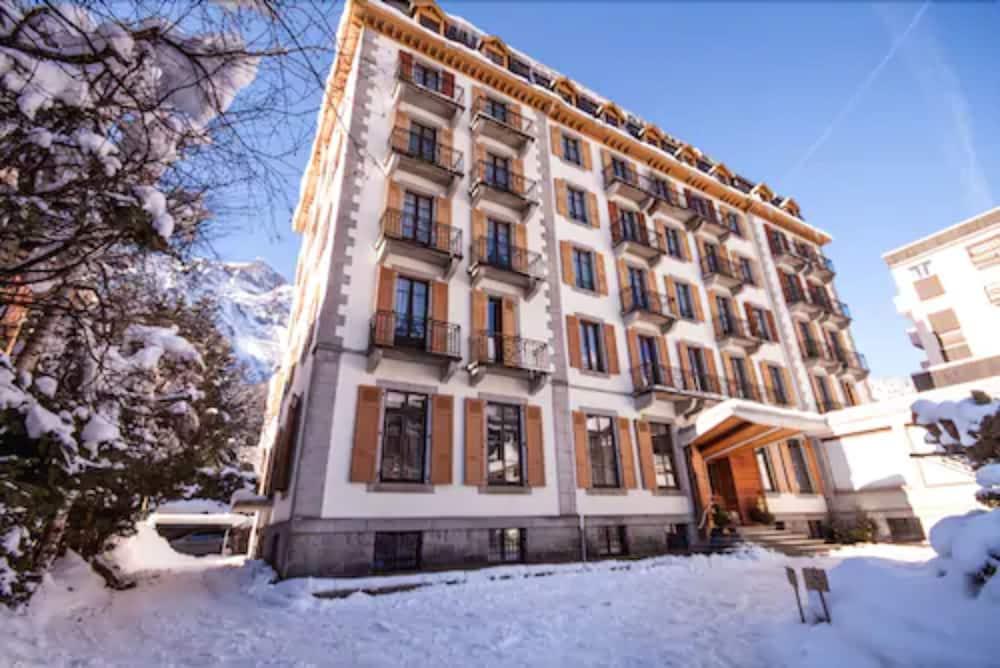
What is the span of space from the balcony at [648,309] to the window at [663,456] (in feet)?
12.7

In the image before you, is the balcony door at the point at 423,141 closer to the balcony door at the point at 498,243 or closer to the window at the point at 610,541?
the balcony door at the point at 498,243

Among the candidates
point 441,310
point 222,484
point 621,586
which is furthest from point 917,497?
point 222,484

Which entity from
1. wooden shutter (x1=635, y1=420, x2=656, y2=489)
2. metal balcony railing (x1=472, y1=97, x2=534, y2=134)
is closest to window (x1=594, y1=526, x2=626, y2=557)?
wooden shutter (x1=635, y1=420, x2=656, y2=489)

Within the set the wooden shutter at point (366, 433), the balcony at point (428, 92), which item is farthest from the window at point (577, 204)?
the wooden shutter at point (366, 433)

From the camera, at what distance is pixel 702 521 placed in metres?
14.9

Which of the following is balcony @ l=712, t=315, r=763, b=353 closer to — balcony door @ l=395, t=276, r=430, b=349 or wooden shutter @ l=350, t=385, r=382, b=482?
balcony door @ l=395, t=276, r=430, b=349

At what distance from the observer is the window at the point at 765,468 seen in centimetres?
1739

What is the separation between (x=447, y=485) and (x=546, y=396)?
168 inches

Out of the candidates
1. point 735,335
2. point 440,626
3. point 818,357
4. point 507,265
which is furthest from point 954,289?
point 440,626

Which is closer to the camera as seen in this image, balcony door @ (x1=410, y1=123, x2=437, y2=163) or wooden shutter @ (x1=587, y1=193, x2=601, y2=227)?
balcony door @ (x1=410, y1=123, x2=437, y2=163)

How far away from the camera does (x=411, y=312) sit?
13.2 meters

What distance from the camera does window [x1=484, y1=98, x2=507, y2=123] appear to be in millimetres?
18181

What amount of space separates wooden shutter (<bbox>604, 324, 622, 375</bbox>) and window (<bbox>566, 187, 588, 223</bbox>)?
499cm

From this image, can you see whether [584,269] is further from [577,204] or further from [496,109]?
[496,109]
